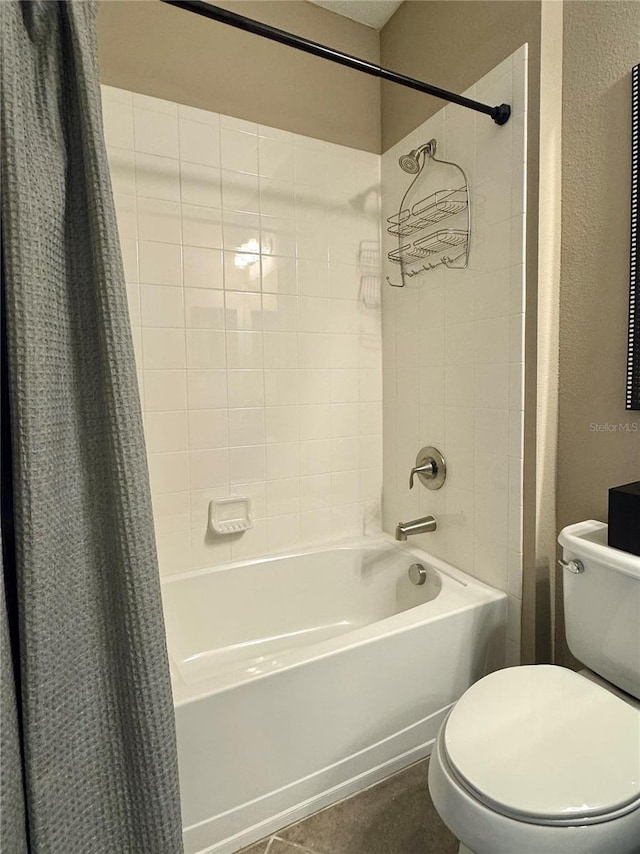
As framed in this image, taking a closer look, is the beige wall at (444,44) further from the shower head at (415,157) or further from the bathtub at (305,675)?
the bathtub at (305,675)

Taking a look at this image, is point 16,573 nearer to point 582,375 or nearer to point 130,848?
point 130,848

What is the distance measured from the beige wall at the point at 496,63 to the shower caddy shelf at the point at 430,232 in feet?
0.81

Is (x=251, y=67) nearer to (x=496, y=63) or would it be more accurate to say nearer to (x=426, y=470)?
(x=496, y=63)

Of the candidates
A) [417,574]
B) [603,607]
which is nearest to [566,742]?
[603,607]

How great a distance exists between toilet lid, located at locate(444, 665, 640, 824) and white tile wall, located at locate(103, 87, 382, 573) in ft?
3.62

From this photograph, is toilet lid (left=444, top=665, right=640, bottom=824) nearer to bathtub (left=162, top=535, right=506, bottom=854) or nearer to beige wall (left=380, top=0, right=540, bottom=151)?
bathtub (left=162, top=535, right=506, bottom=854)

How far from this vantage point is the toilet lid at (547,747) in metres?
0.88

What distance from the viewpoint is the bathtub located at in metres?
1.23

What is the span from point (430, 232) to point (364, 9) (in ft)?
3.20

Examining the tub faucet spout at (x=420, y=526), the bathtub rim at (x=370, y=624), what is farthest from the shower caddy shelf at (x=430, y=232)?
the bathtub rim at (x=370, y=624)

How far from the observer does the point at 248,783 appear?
1268 millimetres

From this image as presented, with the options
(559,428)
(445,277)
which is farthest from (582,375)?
(445,277)

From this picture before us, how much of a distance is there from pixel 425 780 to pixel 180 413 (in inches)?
56.8

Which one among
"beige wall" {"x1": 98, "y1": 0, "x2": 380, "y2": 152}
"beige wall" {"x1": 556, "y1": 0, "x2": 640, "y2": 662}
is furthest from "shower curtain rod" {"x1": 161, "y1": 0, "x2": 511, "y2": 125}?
"beige wall" {"x1": 98, "y1": 0, "x2": 380, "y2": 152}
